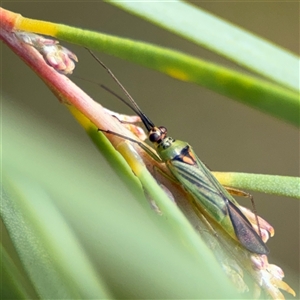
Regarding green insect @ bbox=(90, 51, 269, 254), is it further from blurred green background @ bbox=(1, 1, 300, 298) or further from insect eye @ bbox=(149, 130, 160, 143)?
blurred green background @ bbox=(1, 1, 300, 298)

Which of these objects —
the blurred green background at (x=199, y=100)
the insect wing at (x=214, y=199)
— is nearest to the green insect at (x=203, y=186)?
the insect wing at (x=214, y=199)

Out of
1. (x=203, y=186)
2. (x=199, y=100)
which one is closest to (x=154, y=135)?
(x=203, y=186)

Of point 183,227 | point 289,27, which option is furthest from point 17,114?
point 289,27

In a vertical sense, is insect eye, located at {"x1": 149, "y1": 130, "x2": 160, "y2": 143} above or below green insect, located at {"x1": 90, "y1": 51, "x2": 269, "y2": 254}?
above

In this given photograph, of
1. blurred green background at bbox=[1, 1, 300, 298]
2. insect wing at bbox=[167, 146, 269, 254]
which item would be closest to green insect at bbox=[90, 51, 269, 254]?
insect wing at bbox=[167, 146, 269, 254]

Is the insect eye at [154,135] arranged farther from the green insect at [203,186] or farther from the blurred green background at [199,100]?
the blurred green background at [199,100]

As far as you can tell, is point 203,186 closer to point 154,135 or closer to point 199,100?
Result: point 154,135

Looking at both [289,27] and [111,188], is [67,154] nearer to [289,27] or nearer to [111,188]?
[111,188]
